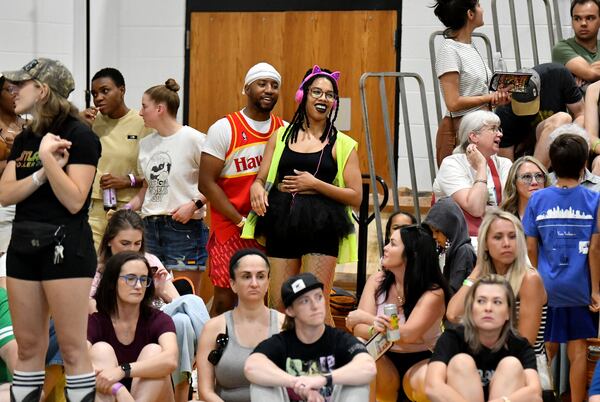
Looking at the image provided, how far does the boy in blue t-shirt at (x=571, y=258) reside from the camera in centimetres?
537

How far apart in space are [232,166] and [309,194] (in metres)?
0.51

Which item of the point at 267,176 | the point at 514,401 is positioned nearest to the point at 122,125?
the point at 267,176

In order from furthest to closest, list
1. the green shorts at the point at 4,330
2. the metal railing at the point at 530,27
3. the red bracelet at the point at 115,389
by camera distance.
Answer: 1. the metal railing at the point at 530,27
2. the green shorts at the point at 4,330
3. the red bracelet at the point at 115,389

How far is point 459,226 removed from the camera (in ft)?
18.0

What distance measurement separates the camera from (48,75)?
429cm

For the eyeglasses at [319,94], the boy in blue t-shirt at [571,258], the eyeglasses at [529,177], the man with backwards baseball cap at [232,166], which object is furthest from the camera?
the man with backwards baseball cap at [232,166]

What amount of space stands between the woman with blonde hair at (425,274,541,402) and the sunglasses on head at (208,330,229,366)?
880 millimetres

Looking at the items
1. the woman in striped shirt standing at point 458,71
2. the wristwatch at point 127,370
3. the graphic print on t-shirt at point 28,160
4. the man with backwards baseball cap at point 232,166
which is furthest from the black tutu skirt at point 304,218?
the graphic print on t-shirt at point 28,160

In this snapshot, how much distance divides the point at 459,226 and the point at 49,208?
2.11 m

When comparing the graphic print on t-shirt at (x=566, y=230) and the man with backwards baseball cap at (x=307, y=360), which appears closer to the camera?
the man with backwards baseball cap at (x=307, y=360)

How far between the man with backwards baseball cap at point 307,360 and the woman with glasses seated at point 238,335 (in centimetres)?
31

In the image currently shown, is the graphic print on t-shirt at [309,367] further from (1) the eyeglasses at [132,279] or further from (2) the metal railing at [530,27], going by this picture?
(2) the metal railing at [530,27]

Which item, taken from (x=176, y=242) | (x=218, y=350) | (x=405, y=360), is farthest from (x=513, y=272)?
(x=176, y=242)

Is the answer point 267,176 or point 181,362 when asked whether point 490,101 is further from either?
point 181,362
